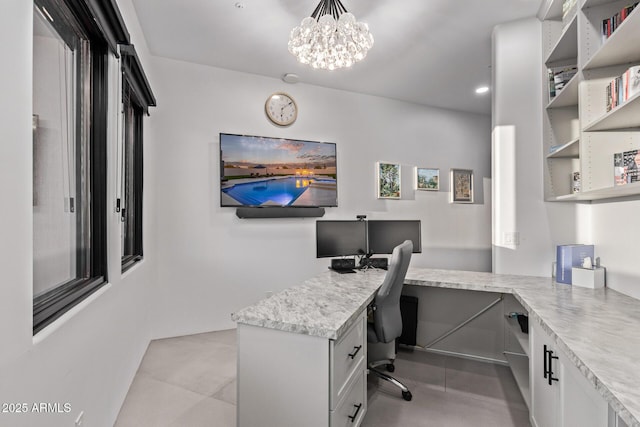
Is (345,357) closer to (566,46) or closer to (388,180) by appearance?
(566,46)

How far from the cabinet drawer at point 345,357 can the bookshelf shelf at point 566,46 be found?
234 cm

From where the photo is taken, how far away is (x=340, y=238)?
2.86m

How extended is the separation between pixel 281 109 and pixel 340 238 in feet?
6.08

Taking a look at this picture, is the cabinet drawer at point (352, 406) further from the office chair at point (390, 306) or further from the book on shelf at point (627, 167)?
the book on shelf at point (627, 167)

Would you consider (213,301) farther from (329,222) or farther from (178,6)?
(178,6)

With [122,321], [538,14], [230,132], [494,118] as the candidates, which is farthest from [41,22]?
[538,14]

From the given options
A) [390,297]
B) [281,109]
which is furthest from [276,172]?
[390,297]

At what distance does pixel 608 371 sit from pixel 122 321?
2528 millimetres

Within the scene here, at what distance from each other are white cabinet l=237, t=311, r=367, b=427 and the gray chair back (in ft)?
1.91

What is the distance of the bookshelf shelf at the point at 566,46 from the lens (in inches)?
83.2

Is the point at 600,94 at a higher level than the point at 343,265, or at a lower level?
higher

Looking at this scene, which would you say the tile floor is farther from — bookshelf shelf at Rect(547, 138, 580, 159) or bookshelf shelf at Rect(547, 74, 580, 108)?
bookshelf shelf at Rect(547, 74, 580, 108)

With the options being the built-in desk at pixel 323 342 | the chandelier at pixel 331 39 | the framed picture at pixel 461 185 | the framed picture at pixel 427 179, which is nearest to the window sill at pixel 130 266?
the built-in desk at pixel 323 342

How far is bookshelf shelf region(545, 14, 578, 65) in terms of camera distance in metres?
2.11
